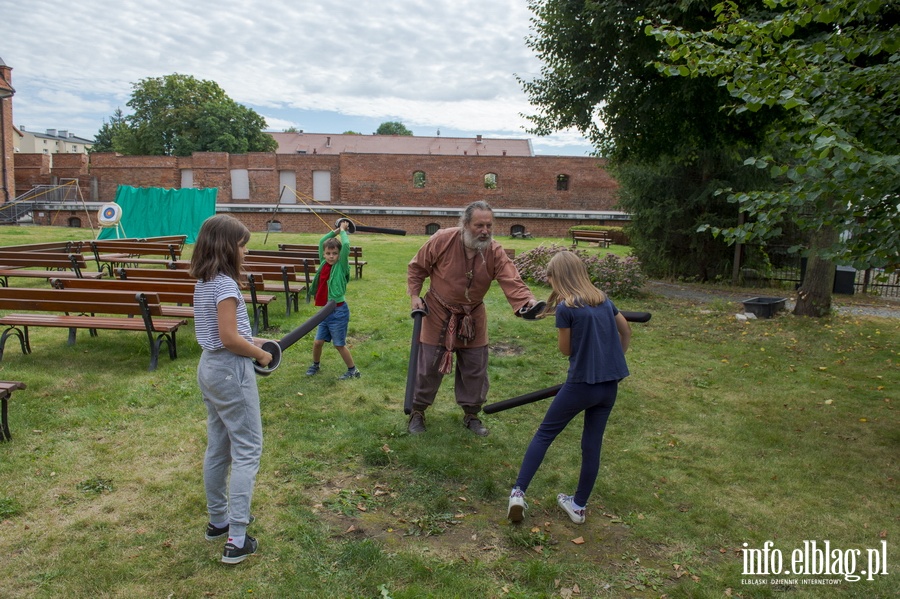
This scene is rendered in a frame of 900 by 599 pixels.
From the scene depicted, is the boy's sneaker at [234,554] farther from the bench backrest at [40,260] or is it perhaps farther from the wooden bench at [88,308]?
the bench backrest at [40,260]

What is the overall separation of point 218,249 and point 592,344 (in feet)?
6.76

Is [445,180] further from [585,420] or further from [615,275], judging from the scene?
[585,420]

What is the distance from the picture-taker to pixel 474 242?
4.70 m

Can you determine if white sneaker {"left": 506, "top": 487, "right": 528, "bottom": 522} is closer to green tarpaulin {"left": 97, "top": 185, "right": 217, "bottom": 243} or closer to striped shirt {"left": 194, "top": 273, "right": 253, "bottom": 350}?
striped shirt {"left": 194, "top": 273, "right": 253, "bottom": 350}

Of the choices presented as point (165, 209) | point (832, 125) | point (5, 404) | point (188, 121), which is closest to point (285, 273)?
point (5, 404)

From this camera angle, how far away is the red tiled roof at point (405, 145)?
58.5 m

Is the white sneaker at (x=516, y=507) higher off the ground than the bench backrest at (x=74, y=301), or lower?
lower

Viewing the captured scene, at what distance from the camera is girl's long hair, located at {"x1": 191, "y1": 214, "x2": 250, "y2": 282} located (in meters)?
3.07

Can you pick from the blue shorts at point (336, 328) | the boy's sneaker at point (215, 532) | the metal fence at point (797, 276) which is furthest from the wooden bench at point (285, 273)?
the metal fence at point (797, 276)

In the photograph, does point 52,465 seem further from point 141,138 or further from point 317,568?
point 141,138

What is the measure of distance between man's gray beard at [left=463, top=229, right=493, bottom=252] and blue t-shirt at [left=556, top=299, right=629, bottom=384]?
1.21 metres

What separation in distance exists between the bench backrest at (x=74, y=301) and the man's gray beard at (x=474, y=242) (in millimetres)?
3808

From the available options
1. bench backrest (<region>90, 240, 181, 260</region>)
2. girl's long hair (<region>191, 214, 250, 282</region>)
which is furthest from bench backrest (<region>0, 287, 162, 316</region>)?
bench backrest (<region>90, 240, 181, 260</region>)

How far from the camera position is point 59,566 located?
10.4 ft
